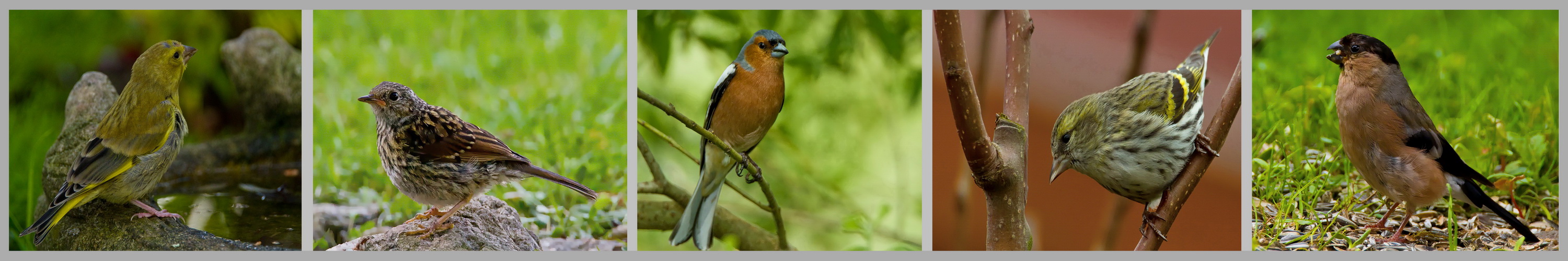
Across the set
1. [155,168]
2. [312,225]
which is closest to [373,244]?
[312,225]

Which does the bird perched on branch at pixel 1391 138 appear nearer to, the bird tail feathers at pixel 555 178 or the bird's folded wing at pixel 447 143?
the bird tail feathers at pixel 555 178

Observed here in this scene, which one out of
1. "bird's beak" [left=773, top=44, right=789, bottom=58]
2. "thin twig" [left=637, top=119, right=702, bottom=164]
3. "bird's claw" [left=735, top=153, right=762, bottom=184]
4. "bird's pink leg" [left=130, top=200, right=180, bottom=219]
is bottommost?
"bird's pink leg" [left=130, top=200, right=180, bottom=219]

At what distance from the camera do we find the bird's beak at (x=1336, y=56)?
314 centimetres

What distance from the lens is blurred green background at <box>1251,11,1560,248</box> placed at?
10.6 feet

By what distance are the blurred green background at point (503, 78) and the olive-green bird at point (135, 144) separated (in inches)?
18.9

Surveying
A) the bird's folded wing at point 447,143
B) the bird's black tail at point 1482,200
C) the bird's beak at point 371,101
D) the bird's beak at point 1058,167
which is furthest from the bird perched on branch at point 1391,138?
the bird's beak at point 371,101

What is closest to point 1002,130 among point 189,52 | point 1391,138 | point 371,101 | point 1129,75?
point 1129,75

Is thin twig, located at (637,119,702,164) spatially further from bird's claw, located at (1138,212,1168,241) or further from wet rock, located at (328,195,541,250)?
bird's claw, located at (1138,212,1168,241)

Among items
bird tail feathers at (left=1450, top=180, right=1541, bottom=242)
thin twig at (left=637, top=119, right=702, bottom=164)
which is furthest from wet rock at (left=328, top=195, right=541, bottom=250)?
bird tail feathers at (left=1450, top=180, right=1541, bottom=242)

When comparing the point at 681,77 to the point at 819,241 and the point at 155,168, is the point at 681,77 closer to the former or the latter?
the point at 819,241

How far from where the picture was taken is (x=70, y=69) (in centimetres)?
339

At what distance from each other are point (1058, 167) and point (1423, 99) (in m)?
1.26

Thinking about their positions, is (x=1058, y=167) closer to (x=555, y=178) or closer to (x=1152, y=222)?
(x=1152, y=222)

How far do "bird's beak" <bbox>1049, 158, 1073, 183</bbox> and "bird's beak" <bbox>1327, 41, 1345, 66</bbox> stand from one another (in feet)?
3.04
